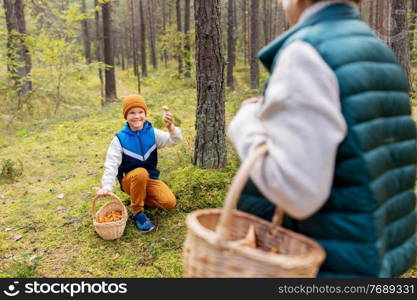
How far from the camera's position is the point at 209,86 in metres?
4.81

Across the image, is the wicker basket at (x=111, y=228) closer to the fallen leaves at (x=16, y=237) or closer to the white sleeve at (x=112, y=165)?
the white sleeve at (x=112, y=165)

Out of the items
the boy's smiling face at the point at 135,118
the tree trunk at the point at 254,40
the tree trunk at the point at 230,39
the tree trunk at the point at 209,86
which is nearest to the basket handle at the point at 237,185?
the boy's smiling face at the point at 135,118

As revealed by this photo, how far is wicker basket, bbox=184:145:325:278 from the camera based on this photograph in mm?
1240

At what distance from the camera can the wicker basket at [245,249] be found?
124cm

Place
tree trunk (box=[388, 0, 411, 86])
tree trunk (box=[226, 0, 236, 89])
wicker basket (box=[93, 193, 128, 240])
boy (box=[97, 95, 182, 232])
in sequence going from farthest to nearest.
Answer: tree trunk (box=[226, 0, 236, 89])
tree trunk (box=[388, 0, 411, 86])
boy (box=[97, 95, 182, 232])
wicker basket (box=[93, 193, 128, 240])

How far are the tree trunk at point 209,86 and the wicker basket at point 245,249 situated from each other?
342cm

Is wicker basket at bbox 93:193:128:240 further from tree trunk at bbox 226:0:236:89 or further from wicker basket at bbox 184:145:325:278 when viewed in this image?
tree trunk at bbox 226:0:236:89

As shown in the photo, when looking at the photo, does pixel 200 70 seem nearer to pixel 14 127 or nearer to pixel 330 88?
pixel 330 88

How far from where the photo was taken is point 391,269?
1.48 metres

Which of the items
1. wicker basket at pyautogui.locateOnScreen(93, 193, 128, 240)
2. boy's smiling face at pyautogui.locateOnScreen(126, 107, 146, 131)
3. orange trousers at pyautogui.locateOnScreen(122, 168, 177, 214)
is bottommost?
wicker basket at pyautogui.locateOnScreen(93, 193, 128, 240)

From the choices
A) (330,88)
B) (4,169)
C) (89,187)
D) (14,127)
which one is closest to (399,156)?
(330,88)

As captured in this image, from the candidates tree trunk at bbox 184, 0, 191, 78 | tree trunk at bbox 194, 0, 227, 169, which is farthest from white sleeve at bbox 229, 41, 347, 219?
tree trunk at bbox 184, 0, 191, 78

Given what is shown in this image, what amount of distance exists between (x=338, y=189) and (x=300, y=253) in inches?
10.3

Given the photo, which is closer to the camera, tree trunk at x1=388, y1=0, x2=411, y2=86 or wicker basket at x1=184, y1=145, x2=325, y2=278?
wicker basket at x1=184, y1=145, x2=325, y2=278
